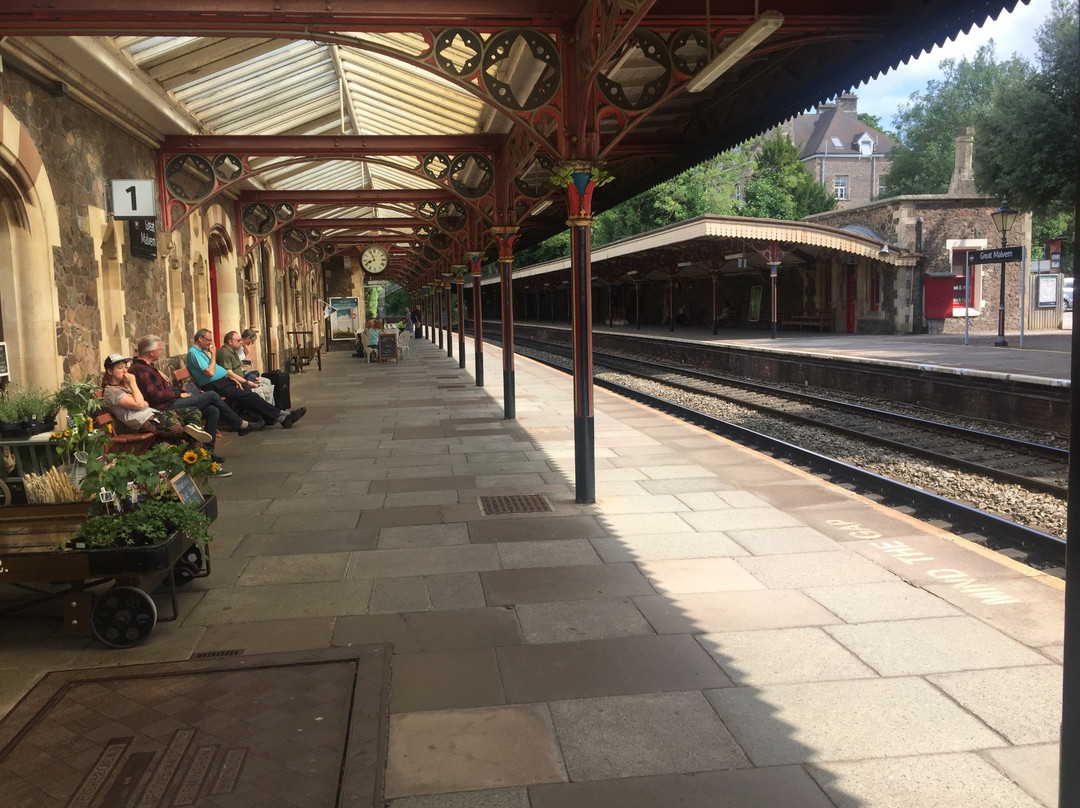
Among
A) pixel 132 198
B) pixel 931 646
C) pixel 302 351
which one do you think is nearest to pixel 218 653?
pixel 931 646

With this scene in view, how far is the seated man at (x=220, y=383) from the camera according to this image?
9109 millimetres

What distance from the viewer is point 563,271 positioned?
3912 cm

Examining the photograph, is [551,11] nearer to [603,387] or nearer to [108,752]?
[108,752]

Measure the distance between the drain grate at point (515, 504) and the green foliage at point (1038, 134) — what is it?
2166 centimetres

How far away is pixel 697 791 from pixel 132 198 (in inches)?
320

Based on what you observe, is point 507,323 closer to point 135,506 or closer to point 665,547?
point 665,547

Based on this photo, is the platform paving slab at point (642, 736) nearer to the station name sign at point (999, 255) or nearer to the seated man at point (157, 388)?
the seated man at point (157, 388)

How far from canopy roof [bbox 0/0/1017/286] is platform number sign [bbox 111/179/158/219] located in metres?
0.74

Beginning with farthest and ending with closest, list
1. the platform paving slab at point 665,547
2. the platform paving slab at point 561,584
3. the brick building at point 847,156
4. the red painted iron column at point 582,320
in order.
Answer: the brick building at point 847,156 < the red painted iron column at point 582,320 < the platform paving slab at point 665,547 < the platform paving slab at point 561,584

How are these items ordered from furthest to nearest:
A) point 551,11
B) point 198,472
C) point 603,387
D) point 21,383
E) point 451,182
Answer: point 603,387, point 451,182, point 21,383, point 551,11, point 198,472

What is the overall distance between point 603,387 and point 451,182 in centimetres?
620

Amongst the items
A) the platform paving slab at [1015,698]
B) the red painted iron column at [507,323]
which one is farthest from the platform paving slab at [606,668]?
the red painted iron column at [507,323]

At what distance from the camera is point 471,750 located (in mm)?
2754

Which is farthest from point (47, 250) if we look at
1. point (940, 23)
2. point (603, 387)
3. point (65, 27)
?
point (603, 387)
